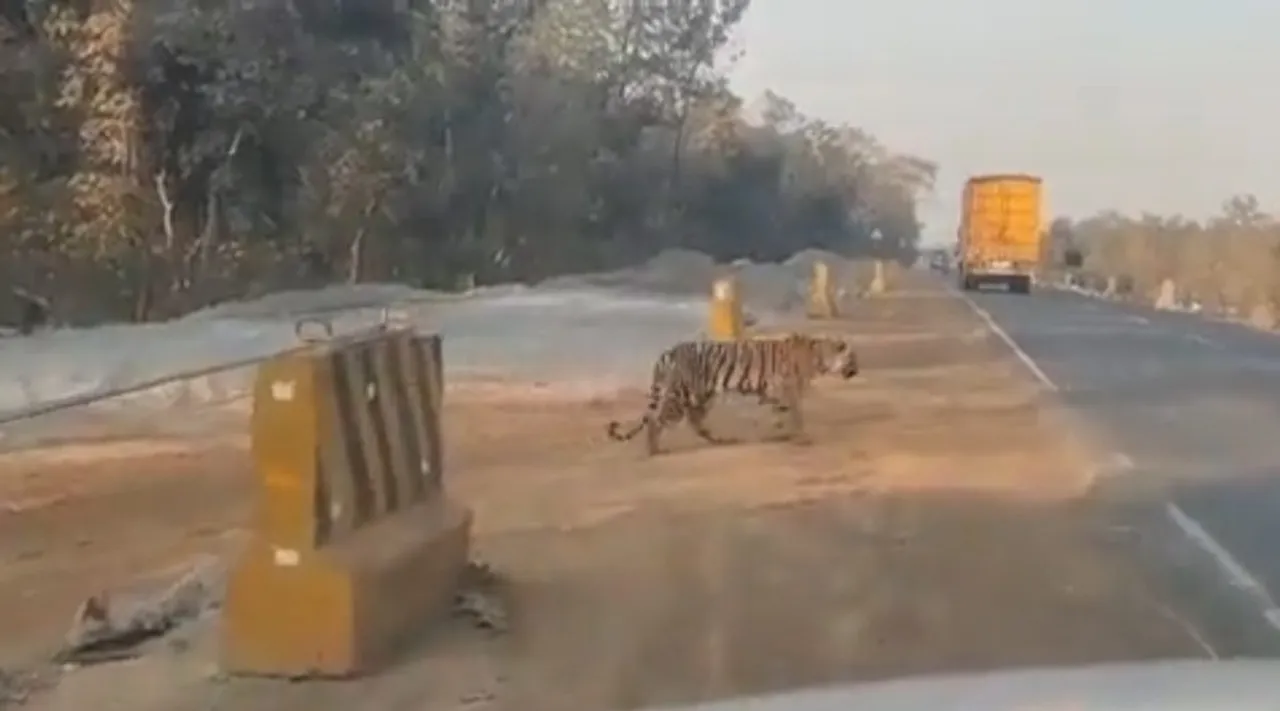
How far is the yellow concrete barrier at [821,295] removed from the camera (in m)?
42.2

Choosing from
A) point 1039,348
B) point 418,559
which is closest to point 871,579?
point 418,559

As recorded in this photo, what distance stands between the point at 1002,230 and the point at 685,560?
5291 cm

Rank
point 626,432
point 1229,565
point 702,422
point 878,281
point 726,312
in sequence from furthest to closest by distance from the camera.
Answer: point 878,281, point 726,312, point 626,432, point 702,422, point 1229,565

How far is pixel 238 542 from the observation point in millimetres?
11883

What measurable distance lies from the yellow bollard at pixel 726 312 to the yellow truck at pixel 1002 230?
37.3 meters

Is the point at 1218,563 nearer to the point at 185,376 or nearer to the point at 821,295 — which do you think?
the point at 185,376

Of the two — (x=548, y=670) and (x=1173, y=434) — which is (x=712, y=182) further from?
(x=548, y=670)

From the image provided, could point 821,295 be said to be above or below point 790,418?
below

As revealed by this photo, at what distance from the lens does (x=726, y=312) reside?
25734mm

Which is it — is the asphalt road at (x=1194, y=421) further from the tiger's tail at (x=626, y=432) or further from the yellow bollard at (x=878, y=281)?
the yellow bollard at (x=878, y=281)

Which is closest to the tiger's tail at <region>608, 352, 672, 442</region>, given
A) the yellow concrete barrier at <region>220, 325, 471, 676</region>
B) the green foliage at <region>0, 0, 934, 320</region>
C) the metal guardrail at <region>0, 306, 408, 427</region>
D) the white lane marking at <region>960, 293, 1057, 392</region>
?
the metal guardrail at <region>0, 306, 408, 427</region>

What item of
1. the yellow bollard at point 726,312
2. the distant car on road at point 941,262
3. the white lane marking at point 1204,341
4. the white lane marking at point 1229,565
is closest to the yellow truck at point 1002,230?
the distant car on road at point 941,262

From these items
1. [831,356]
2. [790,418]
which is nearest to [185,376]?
[790,418]

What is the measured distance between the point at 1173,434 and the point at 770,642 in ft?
34.3
